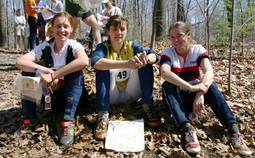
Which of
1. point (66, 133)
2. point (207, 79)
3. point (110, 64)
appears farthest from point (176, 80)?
point (66, 133)

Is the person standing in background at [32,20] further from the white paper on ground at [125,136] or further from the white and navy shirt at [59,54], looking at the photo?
the white paper on ground at [125,136]

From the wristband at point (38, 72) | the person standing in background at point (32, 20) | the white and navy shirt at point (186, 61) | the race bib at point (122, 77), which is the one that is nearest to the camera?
the wristband at point (38, 72)

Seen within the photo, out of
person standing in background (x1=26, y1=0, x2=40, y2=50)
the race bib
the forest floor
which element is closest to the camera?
the forest floor

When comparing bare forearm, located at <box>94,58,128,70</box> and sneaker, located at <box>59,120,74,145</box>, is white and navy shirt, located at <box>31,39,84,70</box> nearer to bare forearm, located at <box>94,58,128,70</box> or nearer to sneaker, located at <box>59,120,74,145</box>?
bare forearm, located at <box>94,58,128,70</box>

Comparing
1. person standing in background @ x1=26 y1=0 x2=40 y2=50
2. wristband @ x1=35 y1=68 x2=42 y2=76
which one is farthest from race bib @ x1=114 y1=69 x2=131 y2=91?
person standing in background @ x1=26 y1=0 x2=40 y2=50

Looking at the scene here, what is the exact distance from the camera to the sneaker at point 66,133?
3.89 meters

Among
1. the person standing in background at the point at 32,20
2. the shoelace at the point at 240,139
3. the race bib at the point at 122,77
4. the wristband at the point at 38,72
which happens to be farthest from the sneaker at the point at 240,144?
the person standing in background at the point at 32,20

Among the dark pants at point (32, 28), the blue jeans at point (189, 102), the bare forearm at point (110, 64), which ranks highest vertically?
the dark pants at point (32, 28)

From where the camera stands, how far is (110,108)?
443 cm

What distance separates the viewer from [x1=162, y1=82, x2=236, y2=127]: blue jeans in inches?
154

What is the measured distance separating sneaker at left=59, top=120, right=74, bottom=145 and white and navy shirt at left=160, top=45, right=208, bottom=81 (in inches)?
45.4

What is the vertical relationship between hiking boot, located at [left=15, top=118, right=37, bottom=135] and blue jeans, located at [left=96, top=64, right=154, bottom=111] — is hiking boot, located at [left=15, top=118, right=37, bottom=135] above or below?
below

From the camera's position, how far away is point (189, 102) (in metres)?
4.15

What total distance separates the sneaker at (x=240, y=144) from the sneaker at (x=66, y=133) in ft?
5.33
